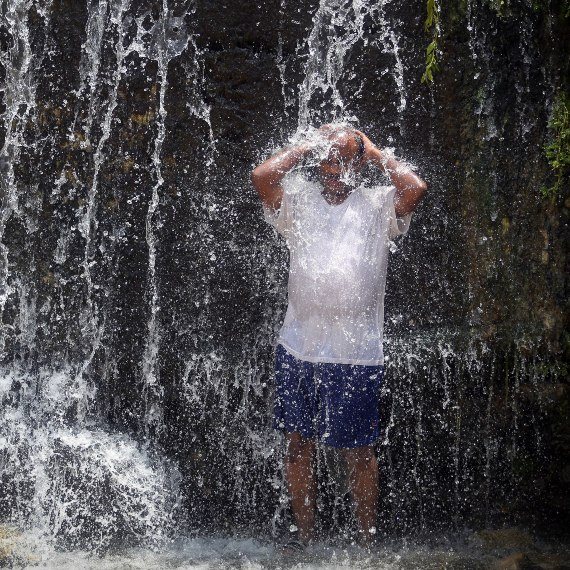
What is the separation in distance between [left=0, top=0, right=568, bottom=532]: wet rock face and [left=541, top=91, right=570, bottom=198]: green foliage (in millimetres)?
91

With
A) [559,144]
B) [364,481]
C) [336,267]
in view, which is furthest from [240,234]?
[559,144]

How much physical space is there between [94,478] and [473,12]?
2832 millimetres

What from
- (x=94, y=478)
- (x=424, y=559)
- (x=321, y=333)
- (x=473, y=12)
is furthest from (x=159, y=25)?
(x=424, y=559)

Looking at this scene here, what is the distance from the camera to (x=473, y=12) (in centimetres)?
459

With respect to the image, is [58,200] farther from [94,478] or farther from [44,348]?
[94,478]

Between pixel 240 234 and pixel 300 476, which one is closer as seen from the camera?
pixel 300 476

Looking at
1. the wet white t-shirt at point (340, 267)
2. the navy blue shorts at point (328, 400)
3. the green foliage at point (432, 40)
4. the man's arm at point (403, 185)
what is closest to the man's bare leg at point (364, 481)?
the navy blue shorts at point (328, 400)

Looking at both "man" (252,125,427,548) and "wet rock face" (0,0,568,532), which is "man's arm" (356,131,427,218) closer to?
"man" (252,125,427,548)

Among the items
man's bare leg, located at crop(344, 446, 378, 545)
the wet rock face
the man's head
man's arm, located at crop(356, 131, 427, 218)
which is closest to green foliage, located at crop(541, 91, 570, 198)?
the wet rock face

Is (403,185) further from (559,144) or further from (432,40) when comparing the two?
→ (432,40)

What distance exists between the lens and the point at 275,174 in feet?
12.6

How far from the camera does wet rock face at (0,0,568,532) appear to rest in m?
4.55

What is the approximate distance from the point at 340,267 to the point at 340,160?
0.42 m

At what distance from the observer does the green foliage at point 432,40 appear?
437cm
